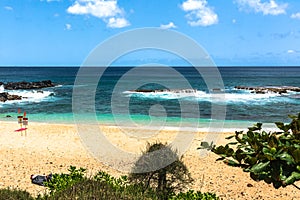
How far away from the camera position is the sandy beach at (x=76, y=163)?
901 centimetres

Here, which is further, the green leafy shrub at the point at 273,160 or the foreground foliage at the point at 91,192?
the foreground foliage at the point at 91,192

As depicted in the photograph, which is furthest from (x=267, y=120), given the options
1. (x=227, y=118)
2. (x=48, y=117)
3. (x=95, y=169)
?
(x=95, y=169)

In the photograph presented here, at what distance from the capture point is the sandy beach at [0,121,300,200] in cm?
901

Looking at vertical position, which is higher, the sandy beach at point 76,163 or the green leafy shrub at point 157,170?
the green leafy shrub at point 157,170

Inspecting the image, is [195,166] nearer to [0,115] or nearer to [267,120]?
[267,120]

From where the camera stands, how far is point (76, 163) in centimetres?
1164

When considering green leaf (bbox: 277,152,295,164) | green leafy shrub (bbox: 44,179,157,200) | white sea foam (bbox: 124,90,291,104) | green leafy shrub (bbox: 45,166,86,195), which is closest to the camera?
green leaf (bbox: 277,152,295,164)

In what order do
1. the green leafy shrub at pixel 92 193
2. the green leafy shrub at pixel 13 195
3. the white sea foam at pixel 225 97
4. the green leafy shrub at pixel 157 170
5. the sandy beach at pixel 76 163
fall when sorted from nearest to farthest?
the green leafy shrub at pixel 92 193 < the green leafy shrub at pixel 13 195 < the green leafy shrub at pixel 157 170 < the sandy beach at pixel 76 163 < the white sea foam at pixel 225 97

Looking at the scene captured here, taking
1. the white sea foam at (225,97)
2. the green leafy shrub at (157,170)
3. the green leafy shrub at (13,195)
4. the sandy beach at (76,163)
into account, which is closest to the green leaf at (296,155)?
the green leafy shrub at (157,170)

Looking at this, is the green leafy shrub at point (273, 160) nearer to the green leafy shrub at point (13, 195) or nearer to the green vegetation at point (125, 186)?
the green vegetation at point (125, 186)

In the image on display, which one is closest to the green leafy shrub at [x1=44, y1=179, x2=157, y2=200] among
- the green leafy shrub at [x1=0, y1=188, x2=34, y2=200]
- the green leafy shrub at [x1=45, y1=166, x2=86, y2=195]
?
the green leafy shrub at [x1=45, y1=166, x2=86, y2=195]

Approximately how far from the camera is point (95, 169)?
10914 millimetres

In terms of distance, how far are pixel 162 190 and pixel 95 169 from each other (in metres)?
5.43

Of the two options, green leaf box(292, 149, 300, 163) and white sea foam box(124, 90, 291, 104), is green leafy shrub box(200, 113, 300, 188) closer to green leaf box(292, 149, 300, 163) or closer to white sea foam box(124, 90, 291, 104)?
green leaf box(292, 149, 300, 163)
